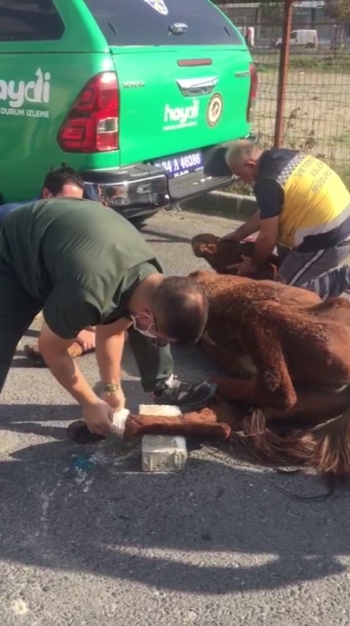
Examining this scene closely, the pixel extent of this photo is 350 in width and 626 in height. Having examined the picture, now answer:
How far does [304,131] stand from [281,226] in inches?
278

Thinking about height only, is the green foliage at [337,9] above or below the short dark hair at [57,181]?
above

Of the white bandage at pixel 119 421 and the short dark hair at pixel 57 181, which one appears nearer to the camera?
the white bandage at pixel 119 421

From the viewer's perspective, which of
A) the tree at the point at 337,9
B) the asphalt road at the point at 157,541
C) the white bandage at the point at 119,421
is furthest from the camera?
the tree at the point at 337,9

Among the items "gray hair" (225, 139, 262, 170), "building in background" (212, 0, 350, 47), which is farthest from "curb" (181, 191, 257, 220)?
"gray hair" (225, 139, 262, 170)

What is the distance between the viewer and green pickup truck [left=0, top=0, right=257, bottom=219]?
15.9 ft

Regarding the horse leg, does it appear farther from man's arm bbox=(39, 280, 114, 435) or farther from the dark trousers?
the dark trousers

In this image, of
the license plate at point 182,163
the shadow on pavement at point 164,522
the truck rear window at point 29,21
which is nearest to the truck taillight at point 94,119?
the truck rear window at point 29,21

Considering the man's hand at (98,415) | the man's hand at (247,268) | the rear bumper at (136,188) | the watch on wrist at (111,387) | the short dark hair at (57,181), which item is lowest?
the watch on wrist at (111,387)

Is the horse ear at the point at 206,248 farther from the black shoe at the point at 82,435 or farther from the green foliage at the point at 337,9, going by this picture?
the green foliage at the point at 337,9

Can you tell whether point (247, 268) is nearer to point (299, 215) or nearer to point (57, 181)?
point (299, 215)

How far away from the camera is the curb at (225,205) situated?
754 centimetres

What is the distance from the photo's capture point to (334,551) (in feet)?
9.42

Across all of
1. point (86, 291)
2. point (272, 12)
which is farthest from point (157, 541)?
point (272, 12)

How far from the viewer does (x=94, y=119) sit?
4844mm
